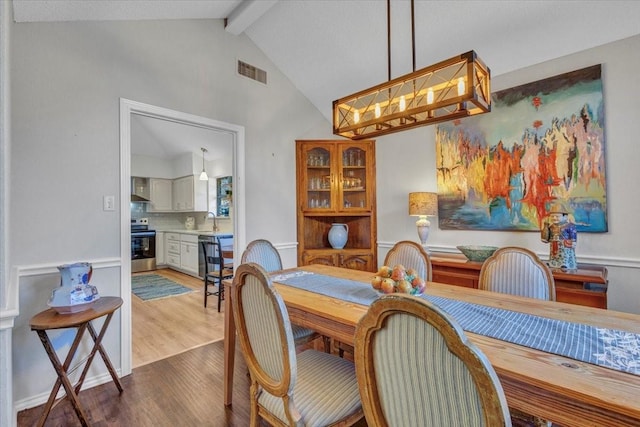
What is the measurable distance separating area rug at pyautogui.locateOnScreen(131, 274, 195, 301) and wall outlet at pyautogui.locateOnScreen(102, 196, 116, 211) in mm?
2464

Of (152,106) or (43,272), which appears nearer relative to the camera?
(43,272)

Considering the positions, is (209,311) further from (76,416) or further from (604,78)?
(604,78)

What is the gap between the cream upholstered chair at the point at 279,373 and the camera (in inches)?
44.8

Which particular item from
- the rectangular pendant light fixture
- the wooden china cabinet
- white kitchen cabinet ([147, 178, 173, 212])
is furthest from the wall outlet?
white kitchen cabinet ([147, 178, 173, 212])

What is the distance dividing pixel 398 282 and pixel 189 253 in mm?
5066

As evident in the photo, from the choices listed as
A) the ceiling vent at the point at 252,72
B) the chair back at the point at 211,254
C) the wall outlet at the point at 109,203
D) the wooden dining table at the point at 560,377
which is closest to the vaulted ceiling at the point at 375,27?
the ceiling vent at the point at 252,72

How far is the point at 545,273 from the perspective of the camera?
181cm

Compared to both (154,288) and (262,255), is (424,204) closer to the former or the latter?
(262,255)

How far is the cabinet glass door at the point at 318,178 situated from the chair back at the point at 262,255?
1.39 m

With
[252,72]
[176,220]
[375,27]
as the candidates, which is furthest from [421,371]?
[176,220]

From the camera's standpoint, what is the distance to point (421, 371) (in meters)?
0.77

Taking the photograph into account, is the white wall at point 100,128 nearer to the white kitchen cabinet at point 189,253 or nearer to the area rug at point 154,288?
the area rug at point 154,288

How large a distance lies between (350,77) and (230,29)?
1390mm

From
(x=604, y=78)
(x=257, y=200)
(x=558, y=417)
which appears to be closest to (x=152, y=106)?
(x=257, y=200)
